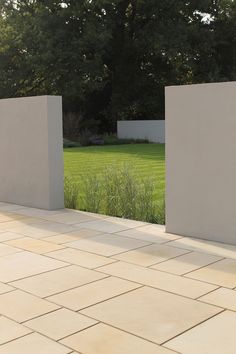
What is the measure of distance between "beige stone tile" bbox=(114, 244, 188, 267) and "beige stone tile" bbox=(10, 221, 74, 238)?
4.44 ft

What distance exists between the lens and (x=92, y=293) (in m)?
3.88

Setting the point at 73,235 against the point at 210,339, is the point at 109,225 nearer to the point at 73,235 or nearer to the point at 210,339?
the point at 73,235

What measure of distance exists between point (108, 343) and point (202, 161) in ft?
9.54

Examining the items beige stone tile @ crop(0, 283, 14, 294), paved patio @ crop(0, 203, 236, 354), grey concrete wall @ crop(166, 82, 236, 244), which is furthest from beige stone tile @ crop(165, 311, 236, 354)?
grey concrete wall @ crop(166, 82, 236, 244)

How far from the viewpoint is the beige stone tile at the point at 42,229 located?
19.8 feet

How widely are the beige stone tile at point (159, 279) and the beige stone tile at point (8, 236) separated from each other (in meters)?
1.69

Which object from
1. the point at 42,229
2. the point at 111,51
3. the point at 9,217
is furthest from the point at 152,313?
the point at 111,51

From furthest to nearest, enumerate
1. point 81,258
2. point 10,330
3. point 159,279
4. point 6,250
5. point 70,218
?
point 70,218
point 6,250
point 81,258
point 159,279
point 10,330

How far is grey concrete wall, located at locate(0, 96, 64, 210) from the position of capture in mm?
7523

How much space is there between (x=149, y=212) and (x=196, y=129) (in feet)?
6.12

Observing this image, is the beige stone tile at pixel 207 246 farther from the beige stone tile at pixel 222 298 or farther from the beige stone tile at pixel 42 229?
the beige stone tile at pixel 42 229

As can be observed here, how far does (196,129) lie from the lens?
548cm

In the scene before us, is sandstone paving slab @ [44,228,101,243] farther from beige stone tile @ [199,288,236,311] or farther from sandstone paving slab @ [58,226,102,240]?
beige stone tile @ [199,288,236,311]

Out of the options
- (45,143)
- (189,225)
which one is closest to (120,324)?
(189,225)
